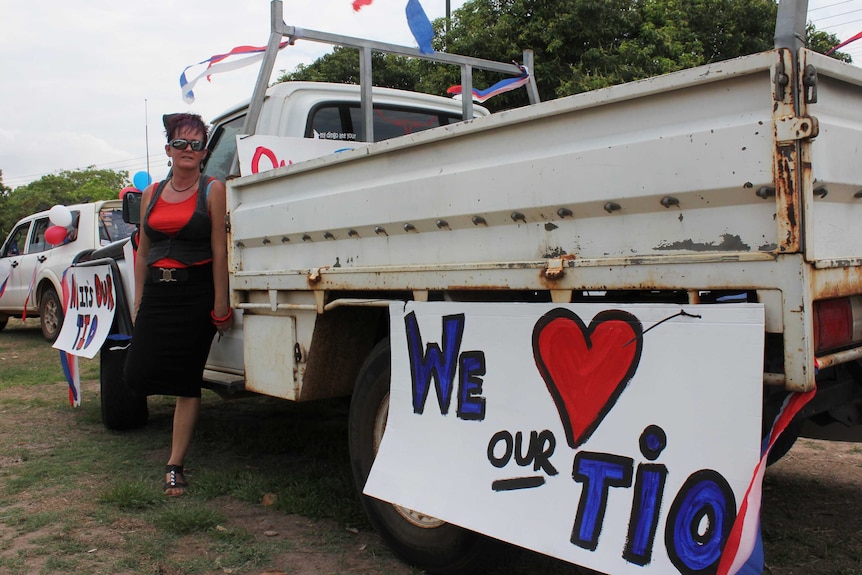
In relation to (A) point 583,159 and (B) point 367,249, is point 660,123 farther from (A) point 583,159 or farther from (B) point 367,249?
(B) point 367,249

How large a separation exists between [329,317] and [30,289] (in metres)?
9.76

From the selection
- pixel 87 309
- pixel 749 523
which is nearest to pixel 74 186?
pixel 87 309

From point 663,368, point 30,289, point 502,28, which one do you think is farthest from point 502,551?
point 502,28

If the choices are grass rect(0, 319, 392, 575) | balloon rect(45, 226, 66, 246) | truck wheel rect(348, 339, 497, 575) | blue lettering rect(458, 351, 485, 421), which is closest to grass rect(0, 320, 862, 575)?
grass rect(0, 319, 392, 575)

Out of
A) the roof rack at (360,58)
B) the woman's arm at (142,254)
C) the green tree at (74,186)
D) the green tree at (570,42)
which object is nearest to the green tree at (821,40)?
the green tree at (570,42)

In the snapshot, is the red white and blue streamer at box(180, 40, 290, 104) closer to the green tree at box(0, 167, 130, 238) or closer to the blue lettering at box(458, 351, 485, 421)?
the blue lettering at box(458, 351, 485, 421)

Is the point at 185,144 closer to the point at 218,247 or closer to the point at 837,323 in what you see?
the point at 218,247

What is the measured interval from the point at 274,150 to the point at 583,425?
8.20 ft

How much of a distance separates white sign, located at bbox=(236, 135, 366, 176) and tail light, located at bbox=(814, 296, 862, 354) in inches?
105

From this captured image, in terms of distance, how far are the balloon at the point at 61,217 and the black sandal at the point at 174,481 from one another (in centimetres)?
755

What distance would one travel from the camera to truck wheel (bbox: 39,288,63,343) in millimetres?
11062

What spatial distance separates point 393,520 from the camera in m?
3.04

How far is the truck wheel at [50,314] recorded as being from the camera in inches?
436

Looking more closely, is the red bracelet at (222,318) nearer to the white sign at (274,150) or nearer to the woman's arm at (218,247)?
the woman's arm at (218,247)
